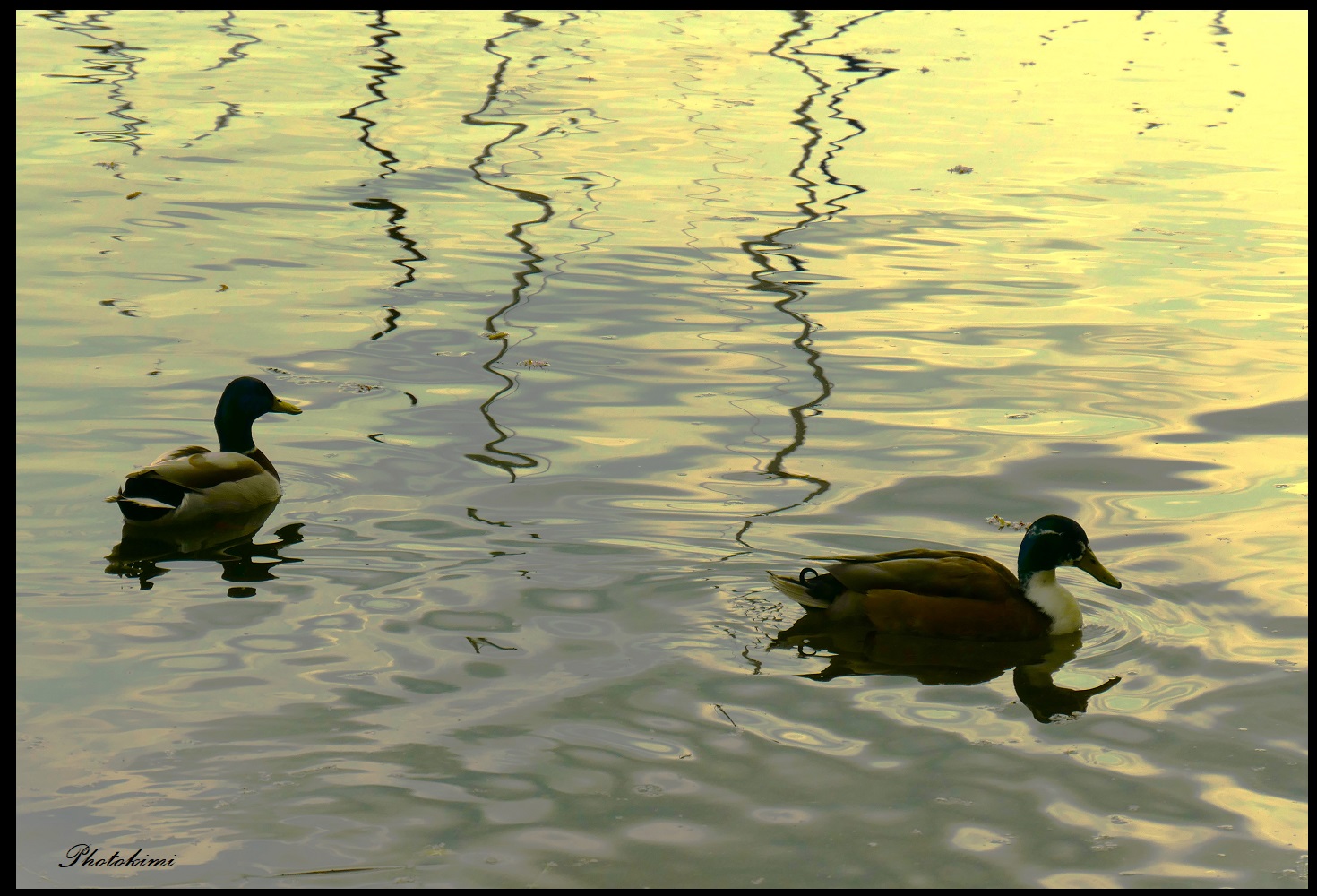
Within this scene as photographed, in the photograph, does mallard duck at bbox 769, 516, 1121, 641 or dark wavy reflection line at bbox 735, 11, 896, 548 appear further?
dark wavy reflection line at bbox 735, 11, 896, 548

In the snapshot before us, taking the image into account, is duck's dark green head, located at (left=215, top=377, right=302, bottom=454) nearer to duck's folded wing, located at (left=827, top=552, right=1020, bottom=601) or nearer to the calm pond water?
the calm pond water

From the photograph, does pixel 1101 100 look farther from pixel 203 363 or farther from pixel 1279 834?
pixel 1279 834

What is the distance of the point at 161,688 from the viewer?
601cm

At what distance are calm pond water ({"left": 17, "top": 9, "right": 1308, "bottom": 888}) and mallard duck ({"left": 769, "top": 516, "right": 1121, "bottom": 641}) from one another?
6.4 inches

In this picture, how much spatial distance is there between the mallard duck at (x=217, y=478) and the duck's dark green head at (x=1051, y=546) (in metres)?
3.91

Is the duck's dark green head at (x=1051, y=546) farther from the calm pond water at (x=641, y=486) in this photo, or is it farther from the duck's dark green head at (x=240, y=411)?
the duck's dark green head at (x=240, y=411)

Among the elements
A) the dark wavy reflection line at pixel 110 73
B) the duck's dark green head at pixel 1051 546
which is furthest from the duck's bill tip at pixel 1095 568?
the dark wavy reflection line at pixel 110 73

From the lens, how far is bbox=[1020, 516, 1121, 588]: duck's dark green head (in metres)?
7.05

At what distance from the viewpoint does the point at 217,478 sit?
7.92 metres

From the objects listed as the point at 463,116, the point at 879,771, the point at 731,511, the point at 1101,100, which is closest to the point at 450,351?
the point at 731,511

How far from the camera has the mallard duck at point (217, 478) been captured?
7.61 metres

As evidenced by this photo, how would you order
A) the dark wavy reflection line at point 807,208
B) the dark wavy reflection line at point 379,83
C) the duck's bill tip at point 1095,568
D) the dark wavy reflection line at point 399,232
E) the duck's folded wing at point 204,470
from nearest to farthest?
the duck's bill tip at point 1095,568 < the duck's folded wing at point 204,470 < the dark wavy reflection line at point 807,208 < the dark wavy reflection line at point 399,232 < the dark wavy reflection line at point 379,83

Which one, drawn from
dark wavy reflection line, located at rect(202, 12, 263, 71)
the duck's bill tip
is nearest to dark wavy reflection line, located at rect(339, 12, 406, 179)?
dark wavy reflection line, located at rect(202, 12, 263, 71)

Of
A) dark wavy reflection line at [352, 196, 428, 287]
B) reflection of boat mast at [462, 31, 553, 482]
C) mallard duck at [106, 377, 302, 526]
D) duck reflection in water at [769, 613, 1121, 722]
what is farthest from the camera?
dark wavy reflection line at [352, 196, 428, 287]
